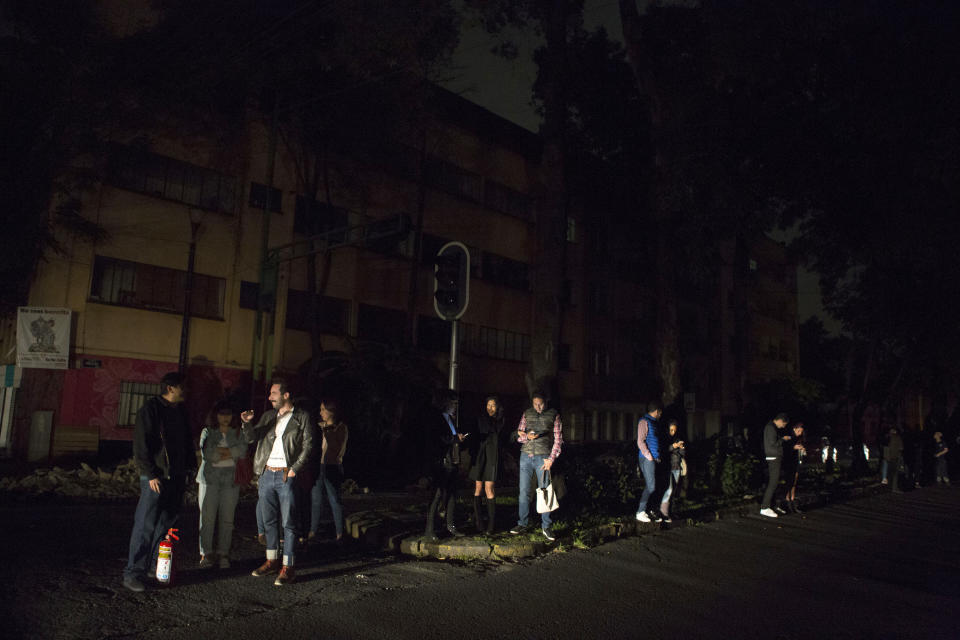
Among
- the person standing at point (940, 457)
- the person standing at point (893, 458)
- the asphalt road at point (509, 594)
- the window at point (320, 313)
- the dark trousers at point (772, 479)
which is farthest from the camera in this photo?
the window at point (320, 313)

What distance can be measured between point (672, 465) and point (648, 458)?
105 centimetres

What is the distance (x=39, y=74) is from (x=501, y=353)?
1805 centimetres

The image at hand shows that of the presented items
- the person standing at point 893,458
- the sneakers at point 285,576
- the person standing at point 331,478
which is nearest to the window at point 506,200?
the person standing at point 893,458

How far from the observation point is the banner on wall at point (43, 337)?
58.1 ft

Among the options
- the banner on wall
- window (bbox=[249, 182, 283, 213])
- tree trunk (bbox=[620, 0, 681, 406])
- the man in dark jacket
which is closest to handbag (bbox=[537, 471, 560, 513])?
the man in dark jacket

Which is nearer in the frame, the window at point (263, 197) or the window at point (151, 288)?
the window at point (151, 288)

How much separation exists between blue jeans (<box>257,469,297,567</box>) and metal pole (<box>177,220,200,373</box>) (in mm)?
14190

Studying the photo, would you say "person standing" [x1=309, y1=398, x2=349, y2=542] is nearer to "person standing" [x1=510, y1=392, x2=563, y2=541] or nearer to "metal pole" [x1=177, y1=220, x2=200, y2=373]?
"person standing" [x1=510, y1=392, x2=563, y2=541]

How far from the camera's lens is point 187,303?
813 inches

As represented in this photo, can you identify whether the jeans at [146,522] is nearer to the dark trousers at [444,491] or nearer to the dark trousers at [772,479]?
the dark trousers at [444,491]

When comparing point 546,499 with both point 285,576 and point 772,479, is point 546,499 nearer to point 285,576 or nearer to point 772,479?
point 285,576

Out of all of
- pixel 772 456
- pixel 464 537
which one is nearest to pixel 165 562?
pixel 464 537

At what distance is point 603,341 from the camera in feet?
117

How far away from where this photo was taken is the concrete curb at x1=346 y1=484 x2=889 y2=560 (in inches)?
334
